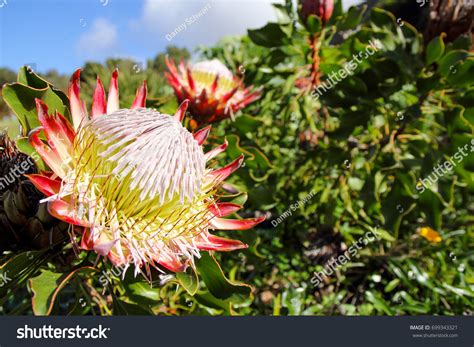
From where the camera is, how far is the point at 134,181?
3.23ft

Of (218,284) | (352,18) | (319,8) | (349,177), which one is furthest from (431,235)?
(218,284)

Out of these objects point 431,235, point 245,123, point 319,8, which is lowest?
point 431,235

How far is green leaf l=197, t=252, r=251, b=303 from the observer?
1056mm

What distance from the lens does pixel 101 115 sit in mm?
1030

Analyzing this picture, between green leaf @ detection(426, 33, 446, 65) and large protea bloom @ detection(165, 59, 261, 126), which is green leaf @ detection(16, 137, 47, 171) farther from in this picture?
green leaf @ detection(426, 33, 446, 65)

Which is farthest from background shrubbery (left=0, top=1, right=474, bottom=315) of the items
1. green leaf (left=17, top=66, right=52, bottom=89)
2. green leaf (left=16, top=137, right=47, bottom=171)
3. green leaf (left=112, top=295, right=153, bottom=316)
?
green leaf (left=17, top=66, right=52, bottom=89)

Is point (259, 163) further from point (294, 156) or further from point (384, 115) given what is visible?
point (294, 156)

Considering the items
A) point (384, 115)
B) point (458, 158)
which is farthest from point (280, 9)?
point (458, 158)

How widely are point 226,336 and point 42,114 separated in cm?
89

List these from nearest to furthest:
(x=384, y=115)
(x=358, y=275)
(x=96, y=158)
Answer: (x=96, y=158) < (x=384, y=115) < (x=358, y=275)

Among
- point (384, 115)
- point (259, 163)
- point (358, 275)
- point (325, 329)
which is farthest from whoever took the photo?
point (358, 275)

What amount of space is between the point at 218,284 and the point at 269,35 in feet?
4.22

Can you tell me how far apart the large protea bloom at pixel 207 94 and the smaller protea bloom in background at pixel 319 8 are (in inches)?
16.5

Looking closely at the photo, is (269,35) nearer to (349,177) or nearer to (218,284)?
(349,177)
